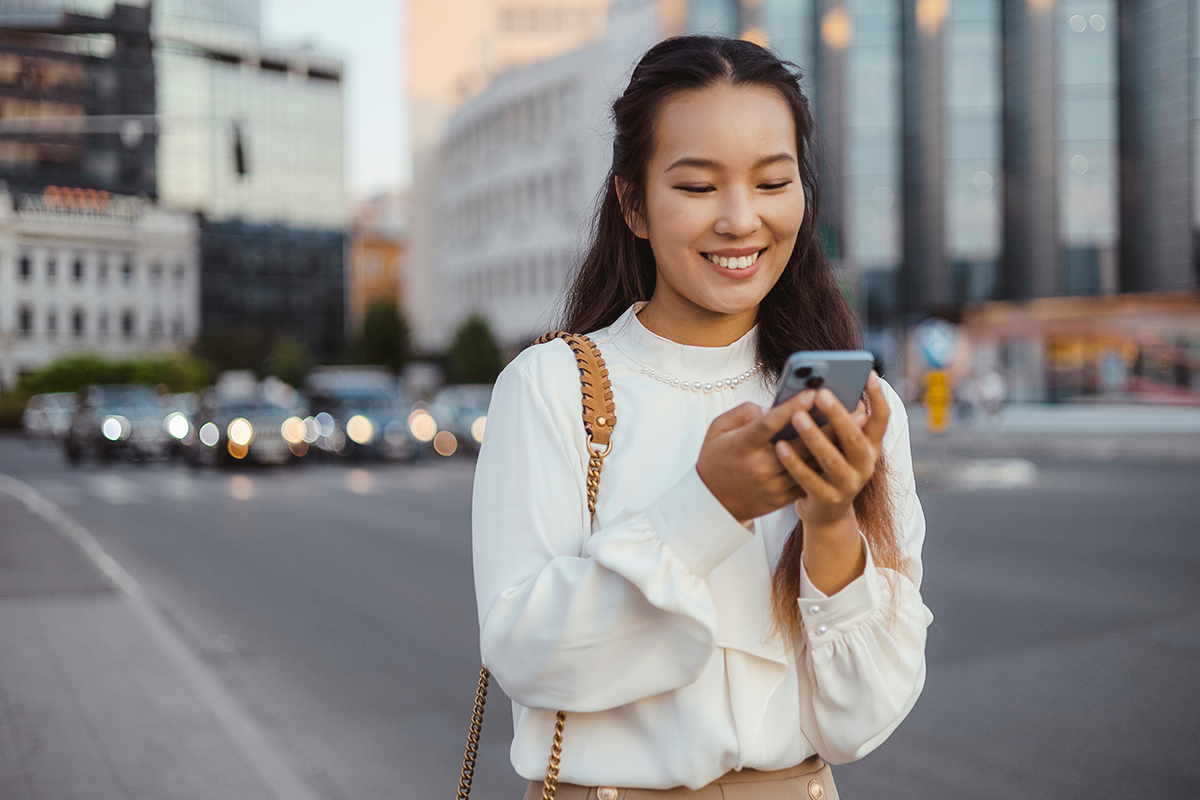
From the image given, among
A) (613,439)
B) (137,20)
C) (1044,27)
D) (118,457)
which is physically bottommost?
(118,457)

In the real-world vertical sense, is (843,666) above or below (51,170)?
below

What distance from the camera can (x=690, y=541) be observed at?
1281 millimetres

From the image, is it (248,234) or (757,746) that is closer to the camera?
(757,746)

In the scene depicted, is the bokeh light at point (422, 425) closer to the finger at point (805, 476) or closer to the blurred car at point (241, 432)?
the blurred car at point (241, 432)

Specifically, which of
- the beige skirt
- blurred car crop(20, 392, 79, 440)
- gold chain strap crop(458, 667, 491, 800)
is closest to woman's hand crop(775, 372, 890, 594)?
the beige skirt

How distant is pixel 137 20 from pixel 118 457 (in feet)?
45.6

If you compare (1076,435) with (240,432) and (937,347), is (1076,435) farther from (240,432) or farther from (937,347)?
(240,432)

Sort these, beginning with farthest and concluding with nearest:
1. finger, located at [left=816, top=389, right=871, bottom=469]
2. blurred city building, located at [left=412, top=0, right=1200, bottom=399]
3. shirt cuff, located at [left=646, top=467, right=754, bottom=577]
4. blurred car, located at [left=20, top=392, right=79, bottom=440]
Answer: blurred car, located at [left=20, top=392, right=79, bottom=440] → blurred city building, located at [left=412, top=0, right=1200, bottom=399] → shirt cuff, located at [left=646, top=467, right=754, bottom=577] → finger, located at [left=816, top=389, right=871, bottom=469]

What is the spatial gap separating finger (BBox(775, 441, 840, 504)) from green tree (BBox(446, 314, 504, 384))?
159ft

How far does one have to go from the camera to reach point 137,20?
16.7m

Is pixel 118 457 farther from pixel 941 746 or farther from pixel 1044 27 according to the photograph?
pixel 1044 27

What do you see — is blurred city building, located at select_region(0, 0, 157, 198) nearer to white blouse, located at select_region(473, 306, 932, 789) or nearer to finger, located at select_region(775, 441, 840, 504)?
white blouse, located at select_region(473, 306, 932, 789)

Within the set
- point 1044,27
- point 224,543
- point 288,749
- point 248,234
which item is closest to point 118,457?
point 224,543

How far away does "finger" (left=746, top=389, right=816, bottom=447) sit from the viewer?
112cm
